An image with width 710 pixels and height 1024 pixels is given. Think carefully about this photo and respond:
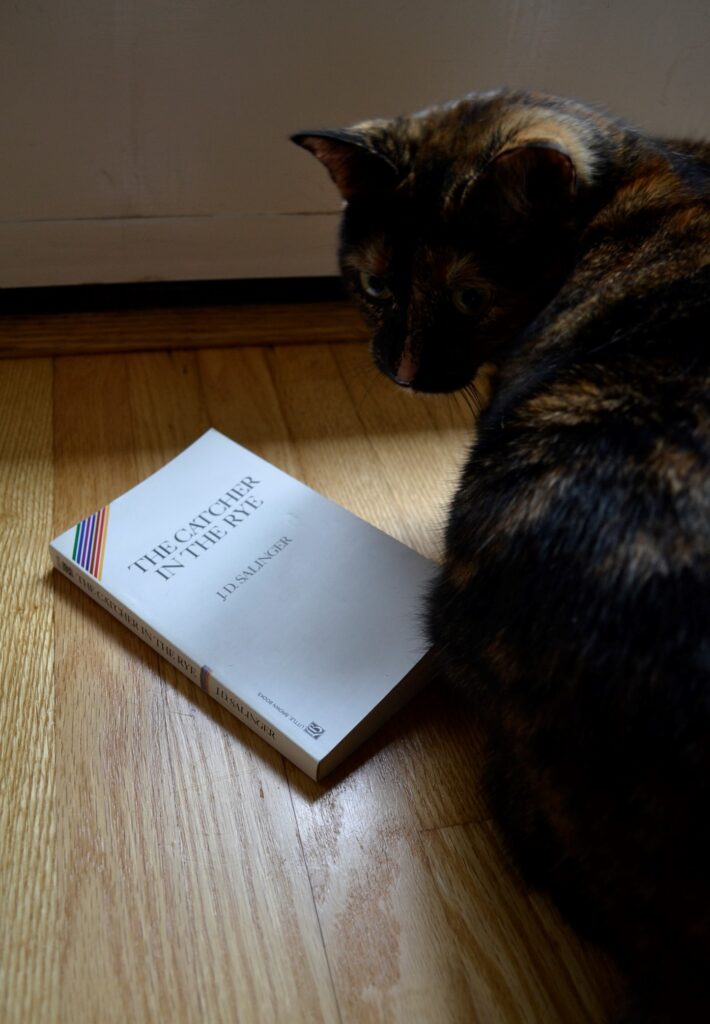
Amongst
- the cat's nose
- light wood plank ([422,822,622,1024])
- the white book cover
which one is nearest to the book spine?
the white book cover

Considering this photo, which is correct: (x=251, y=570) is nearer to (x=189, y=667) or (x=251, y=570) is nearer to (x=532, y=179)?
(x=189, y=667)

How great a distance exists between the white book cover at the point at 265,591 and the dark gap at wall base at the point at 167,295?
409 mm

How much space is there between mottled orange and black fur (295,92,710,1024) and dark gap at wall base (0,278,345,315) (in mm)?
481

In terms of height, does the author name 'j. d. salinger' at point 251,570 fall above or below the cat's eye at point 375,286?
below

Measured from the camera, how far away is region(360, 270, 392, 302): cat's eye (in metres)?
1.04

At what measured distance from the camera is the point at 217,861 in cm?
92

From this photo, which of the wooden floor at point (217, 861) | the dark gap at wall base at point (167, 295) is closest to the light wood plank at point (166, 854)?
the wooden floor at point (217, 861)

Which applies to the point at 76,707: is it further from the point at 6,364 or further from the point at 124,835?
the point at 6,364

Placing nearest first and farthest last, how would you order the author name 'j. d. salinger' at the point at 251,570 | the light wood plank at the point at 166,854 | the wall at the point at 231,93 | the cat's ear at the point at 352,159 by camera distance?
the light wood plank at the point at 166,854 < the cat's ear at the point at 352,159 < the author name 'j. d. salinger' at the point at 251,570 < the wall at the point at 231,93

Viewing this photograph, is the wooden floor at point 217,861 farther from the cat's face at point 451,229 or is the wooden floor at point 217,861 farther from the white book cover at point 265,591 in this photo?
the cat's face at point 451,229

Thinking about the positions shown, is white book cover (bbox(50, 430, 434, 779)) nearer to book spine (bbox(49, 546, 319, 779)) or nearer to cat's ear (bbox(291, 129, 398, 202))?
book spine (bbox(49, 546, 319, 779))

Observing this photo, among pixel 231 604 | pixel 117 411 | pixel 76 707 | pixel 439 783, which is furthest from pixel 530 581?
pixel 117 411

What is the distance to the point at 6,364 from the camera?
1.43 meters

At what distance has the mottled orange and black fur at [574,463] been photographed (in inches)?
26.6
